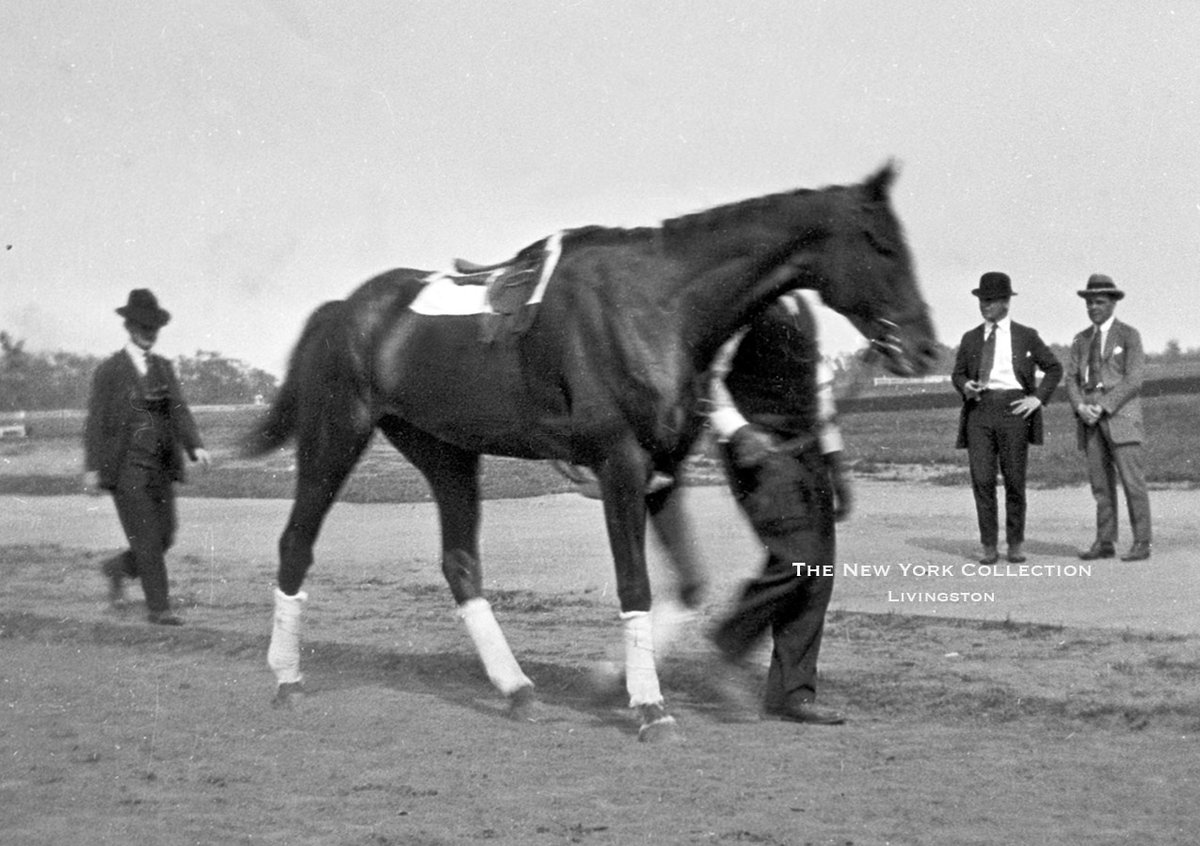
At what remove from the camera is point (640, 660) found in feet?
20.5

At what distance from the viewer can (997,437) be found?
1093cm

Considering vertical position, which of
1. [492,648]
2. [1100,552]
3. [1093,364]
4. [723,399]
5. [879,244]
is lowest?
[1100,552]

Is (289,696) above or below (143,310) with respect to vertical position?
below

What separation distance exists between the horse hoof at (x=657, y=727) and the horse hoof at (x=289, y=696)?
170 centimetres

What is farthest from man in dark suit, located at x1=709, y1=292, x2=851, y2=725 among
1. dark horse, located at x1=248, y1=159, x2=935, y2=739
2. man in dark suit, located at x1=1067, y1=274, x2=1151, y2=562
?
man in dark suit, located at x1=1067, y1=274, x2=1151, y2=562

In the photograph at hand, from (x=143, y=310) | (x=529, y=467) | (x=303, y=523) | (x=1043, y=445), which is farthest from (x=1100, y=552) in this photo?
(x=529, y=467)

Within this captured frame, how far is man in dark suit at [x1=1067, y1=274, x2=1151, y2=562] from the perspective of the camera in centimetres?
1075

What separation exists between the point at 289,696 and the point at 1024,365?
597cm

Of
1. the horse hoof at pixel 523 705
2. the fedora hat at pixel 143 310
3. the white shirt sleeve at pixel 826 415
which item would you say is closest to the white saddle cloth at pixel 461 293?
the white shirt sleeve at pixel 826 415

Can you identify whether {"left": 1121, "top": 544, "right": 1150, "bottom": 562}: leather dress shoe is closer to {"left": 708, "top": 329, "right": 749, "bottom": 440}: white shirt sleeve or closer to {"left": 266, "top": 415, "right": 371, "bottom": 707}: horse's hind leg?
{"left": 708, "top": 329, "right": 749, "bottom": 440}: white shirt sleeve

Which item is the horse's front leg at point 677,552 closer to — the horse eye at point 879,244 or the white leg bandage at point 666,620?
the white leg bandage at point 666,620

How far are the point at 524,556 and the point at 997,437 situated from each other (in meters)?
3.59

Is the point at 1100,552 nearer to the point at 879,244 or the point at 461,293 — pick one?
the point at 879,244

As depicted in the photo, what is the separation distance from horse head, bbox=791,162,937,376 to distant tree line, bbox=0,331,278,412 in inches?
126
